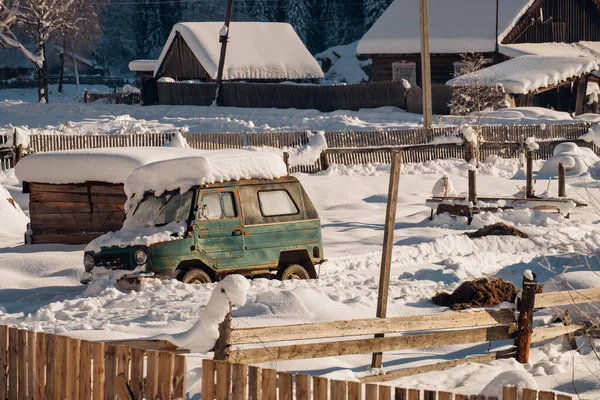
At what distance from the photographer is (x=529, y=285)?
10773 millimetres

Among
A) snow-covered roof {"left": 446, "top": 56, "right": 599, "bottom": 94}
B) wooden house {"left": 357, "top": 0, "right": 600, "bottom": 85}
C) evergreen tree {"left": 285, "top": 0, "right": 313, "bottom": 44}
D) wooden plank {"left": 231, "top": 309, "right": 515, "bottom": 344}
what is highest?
evergreen tree {"left": 285, "top": 0, "right": 313, "bottom": 44}

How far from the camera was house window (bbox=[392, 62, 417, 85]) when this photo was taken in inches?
2175

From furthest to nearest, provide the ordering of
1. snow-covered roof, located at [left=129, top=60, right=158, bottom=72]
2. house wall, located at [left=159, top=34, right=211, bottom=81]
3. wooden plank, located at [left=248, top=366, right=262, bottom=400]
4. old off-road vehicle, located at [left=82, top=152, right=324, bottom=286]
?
snow-covered roof, located at [left=129, top=60, right=158, bottom=72] < house wall, located at [left=159, top=34, right=211, bottom=81] < old off-road vehicle, located at [left=82, top=152, right=324, bottom=286] < wooden plank, located at [left=248, top=366, right=262, bottom=400]

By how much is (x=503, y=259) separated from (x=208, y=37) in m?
41.5

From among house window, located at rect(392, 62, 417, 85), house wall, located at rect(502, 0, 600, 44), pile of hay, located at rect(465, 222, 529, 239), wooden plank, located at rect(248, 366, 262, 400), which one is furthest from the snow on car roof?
house window, located at rect(392, 62, 417, 85)

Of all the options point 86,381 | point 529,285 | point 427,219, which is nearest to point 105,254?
point 529,285

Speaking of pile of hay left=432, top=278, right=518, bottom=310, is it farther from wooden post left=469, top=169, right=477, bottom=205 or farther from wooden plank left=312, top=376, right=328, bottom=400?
wooden post left=469, top=169, right=477, bottom=205

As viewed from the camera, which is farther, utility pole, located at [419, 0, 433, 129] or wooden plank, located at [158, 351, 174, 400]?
utility pole, located at [419, 0, 433, 129]

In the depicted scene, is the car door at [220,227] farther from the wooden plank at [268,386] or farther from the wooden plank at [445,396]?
the wooden plank at [445,396]

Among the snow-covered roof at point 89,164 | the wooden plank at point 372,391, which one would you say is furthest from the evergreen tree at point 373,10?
the wooden plank at point 372,391

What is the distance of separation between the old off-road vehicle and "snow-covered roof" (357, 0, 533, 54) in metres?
37.8

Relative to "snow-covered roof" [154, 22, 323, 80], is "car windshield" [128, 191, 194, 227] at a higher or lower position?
lower

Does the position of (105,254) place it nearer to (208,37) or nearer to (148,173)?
(148,173)

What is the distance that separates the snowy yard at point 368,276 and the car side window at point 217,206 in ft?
3.46
